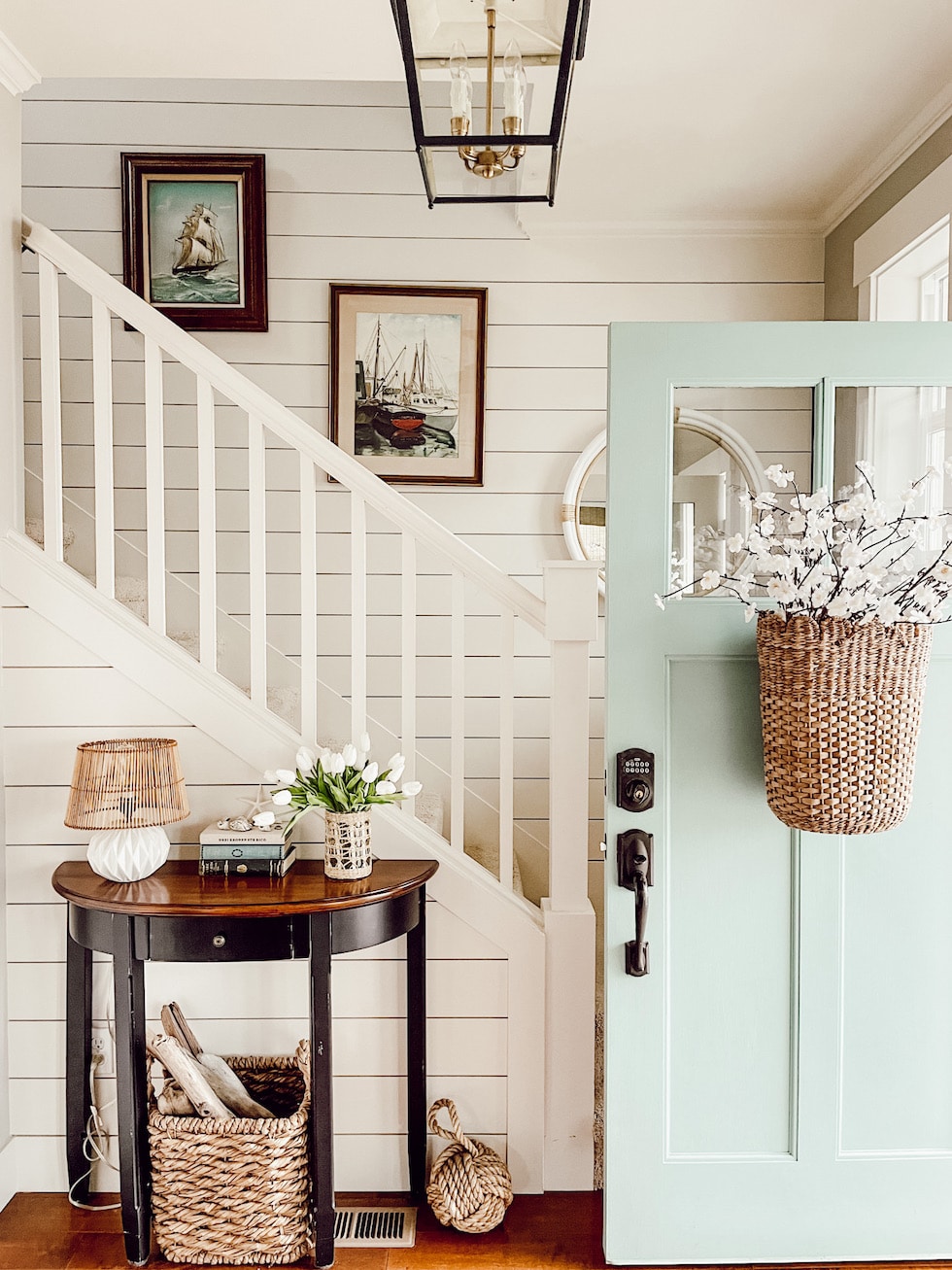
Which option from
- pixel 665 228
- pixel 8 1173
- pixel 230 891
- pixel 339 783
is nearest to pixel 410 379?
pixel 665 228

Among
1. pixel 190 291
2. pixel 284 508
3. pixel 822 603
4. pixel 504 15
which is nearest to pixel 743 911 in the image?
pixel 822 603

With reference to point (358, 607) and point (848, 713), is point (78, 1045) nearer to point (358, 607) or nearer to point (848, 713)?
point (358, 607)

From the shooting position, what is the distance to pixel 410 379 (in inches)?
127

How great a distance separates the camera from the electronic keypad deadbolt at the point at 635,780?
6.50 feet

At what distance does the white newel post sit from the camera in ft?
7.23

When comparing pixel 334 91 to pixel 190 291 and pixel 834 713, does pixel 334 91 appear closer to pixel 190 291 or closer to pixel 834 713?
pixel 190 291

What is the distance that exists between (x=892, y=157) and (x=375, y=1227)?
2.93 meters

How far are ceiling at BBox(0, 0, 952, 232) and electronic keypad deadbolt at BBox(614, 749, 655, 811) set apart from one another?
4.95ft

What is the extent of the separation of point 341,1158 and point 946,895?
146 cm

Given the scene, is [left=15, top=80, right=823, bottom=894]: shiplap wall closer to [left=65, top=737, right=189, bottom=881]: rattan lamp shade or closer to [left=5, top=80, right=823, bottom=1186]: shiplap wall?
[left=5, top=80, right=823, bottom=1186]: shiplap wall

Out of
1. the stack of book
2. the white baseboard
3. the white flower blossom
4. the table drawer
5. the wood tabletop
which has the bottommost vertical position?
the white baseboard

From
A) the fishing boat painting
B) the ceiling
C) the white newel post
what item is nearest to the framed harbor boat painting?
the fishing boat painting

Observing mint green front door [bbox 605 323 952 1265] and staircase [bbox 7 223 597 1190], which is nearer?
mint green front door [bbox 605 323 952 1265]

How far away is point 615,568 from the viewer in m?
1.99
